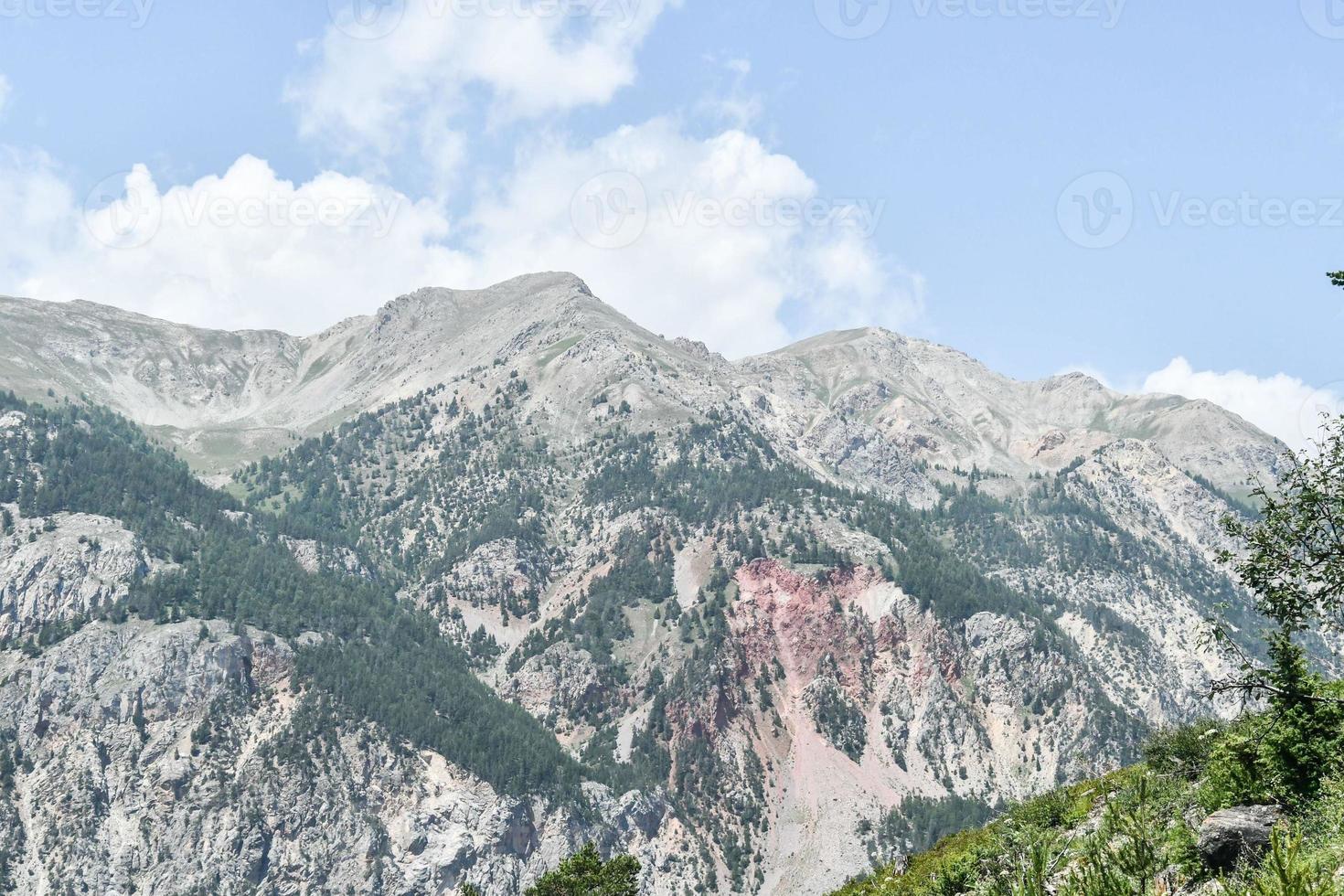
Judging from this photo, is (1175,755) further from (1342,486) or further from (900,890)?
(1342,486)

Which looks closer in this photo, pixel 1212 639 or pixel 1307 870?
pixel 1307 870

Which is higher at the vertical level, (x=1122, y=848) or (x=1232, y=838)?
(x=1122, y=848)

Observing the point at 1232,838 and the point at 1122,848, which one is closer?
the point at 1122,848

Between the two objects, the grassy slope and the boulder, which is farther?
the boulder

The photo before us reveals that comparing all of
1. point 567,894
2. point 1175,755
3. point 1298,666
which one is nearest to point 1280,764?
point 1298,666

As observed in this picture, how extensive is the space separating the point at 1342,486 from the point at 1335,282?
22.2ft

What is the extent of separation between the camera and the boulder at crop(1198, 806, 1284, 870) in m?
31.0

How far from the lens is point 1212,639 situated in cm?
3353

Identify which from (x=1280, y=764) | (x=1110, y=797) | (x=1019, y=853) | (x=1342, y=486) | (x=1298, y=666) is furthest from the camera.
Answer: (x=1110, y=797)

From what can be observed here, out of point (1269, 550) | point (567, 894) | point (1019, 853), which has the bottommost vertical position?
point (567, 894)

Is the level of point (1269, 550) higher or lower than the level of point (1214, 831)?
higher

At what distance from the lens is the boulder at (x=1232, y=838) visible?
30953 millimetres

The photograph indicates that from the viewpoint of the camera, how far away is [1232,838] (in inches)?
1235

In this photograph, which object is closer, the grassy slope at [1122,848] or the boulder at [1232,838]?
the grassy slope at [1122,848]
